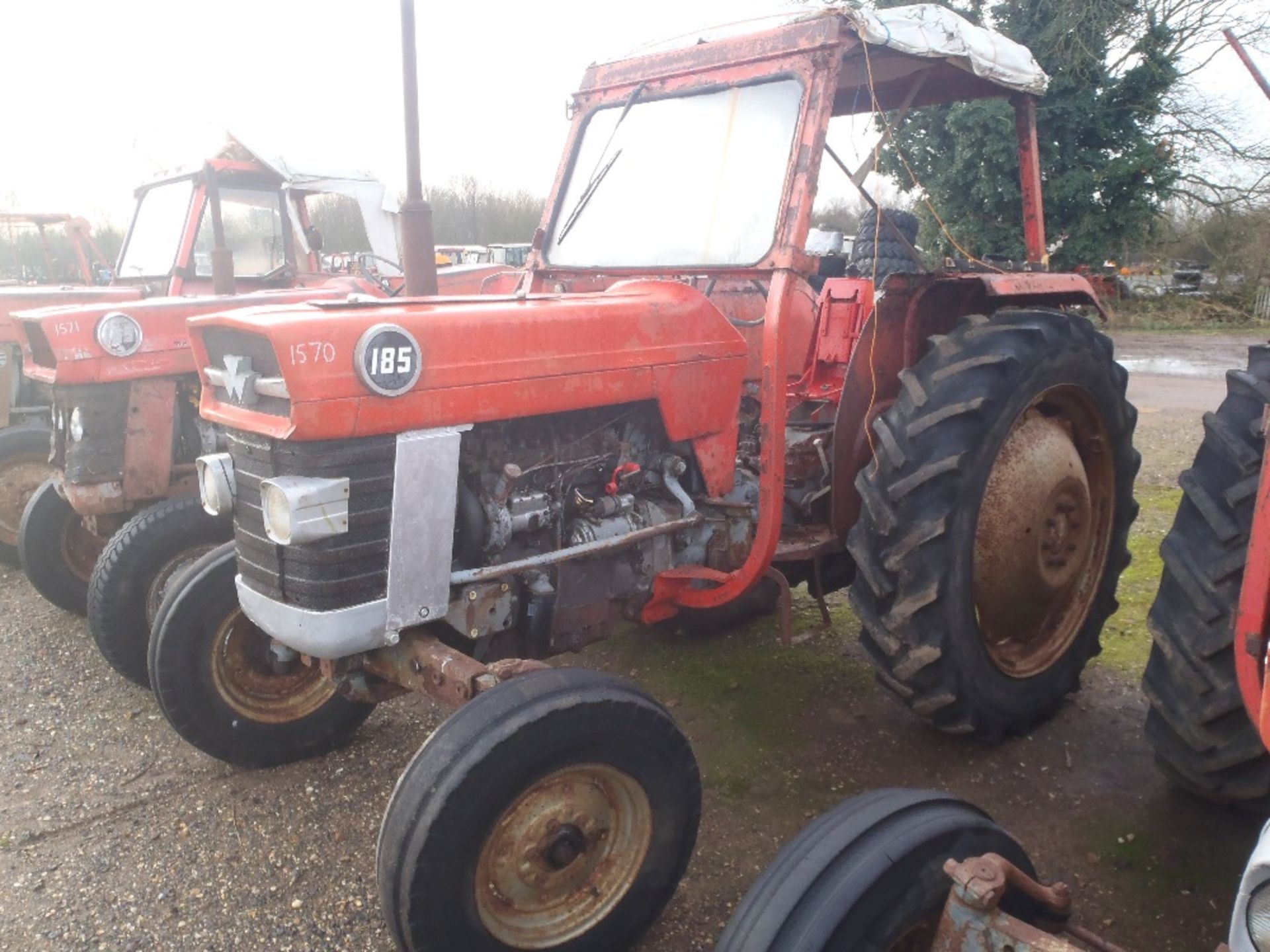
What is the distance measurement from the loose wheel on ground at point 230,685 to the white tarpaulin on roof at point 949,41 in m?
2.62

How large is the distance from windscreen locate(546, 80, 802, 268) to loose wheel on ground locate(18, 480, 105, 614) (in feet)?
9.57

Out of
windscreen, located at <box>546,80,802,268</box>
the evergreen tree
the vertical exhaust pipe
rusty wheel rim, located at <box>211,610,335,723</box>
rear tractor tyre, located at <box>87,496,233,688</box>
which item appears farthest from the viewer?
the evergreen tree

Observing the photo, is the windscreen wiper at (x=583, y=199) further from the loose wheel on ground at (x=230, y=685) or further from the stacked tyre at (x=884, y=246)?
the loose wheel on ground at (x=230, y=685)

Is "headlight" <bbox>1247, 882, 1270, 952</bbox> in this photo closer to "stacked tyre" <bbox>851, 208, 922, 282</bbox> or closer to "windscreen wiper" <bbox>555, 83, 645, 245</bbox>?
"stacked tyre" <bbox>851, 208, 922, 282</bbox>

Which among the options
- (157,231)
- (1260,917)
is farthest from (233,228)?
(1260,917)

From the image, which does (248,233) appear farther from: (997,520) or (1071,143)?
(1071,143)

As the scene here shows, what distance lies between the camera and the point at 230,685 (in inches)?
124

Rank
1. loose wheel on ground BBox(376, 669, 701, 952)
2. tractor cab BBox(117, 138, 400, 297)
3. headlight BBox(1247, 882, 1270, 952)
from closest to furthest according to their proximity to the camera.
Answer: headlight BBox(1247, 882, 1270, 952) < loose wheel on ground BBox(376, 669, 701, 952) < tractor cab BBox(117, 138, 400, 297)

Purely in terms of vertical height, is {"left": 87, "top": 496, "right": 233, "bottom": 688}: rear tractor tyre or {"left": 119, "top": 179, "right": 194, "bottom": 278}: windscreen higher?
{"left": 119, "top": 179, "right": 194, "bottom": 278}: windscreen

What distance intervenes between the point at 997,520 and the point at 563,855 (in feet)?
5.76

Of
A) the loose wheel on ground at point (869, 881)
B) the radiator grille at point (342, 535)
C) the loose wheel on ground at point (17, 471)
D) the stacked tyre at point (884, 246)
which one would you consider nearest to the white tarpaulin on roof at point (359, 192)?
the loose wheel on ground at point (17, 471)

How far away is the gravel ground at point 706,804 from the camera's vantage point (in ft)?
8.30

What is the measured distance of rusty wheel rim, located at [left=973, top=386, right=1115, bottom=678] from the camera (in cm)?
306

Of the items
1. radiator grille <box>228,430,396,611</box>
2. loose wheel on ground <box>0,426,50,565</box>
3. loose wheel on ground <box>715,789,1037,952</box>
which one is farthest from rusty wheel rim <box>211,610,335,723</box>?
loose wheel on ground <box>0,426,50,565</box>
